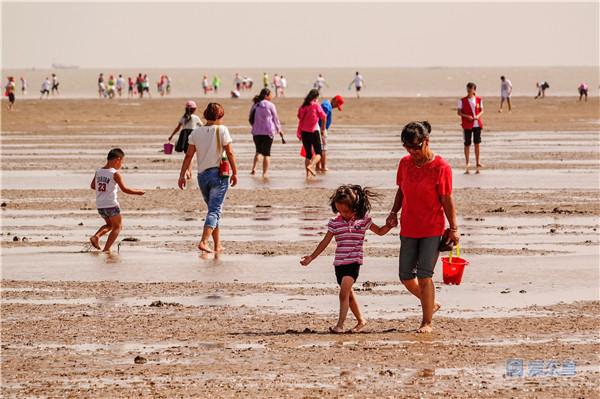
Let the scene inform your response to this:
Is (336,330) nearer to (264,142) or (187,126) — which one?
(187,126)

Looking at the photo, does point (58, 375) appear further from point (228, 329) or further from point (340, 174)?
point (340, 174)

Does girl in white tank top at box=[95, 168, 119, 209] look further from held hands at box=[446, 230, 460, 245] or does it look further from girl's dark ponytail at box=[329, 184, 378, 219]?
held hands at box=[446, 230, 460, 245]

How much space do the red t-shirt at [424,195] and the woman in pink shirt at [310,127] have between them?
12838 mm

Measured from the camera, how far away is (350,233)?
1008cm

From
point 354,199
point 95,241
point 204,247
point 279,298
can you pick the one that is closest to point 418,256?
point 354,199

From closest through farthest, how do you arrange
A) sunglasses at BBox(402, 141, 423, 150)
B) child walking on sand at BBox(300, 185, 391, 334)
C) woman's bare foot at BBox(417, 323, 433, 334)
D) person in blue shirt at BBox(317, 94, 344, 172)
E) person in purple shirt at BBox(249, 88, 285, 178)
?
sunglasses at BBox(402, 141, 423, 150)
woman's bare foot at BBox(417, 323, 433, 334)
child walking on sand at BBox(300, 185, 391, 334)
person in purple shirt at BBox(249, 88, 285, 178)
person in blue shirt at BBox(317, 94, 344, 172)

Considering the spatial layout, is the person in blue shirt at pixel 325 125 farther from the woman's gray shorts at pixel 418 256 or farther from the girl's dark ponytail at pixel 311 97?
the woman's gray shorts at pixel 418 256

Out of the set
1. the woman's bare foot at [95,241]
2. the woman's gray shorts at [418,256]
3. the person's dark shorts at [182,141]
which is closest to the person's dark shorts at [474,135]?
the person's dark shorts at [182,141]

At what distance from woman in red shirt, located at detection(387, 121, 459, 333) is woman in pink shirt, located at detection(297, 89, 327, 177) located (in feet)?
42.1

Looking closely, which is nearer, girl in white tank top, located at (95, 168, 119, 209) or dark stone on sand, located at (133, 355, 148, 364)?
dark stone on sand, located at (133, 355, 148, 364)

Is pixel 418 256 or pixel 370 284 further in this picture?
pixel 370 284

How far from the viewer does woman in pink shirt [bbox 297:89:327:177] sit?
2278 cm

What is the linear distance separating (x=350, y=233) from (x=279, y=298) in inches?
59.1

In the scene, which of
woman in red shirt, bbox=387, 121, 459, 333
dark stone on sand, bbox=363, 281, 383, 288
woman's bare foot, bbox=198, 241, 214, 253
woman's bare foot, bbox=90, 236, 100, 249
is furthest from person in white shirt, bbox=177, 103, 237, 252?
woman in red shirt, bbox=387, 121, 459, 333
